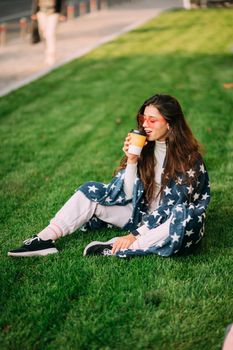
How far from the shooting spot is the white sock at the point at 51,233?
4.32 meters

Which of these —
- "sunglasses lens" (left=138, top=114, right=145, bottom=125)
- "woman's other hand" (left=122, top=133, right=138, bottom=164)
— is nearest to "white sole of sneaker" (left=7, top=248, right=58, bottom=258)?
"woman's other hand" (left=122, top=133, right=138, bottom=164)

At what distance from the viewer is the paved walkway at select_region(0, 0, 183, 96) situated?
1198cm

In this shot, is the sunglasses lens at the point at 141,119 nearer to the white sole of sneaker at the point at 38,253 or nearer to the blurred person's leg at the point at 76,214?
the blurred person's leg at the point at 76,214

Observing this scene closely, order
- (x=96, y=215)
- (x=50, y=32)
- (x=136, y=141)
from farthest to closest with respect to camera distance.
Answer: (x=50, y=32)
(x=96, y=215)
(x=136, y=141)

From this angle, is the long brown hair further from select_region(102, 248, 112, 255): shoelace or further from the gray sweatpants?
select_region(102, 248, 112, 255): shoelace

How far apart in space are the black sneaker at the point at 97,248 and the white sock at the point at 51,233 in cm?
27

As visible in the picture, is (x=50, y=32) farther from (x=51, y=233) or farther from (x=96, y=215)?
(x=51, y=233)

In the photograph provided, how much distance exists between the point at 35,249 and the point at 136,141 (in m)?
1.13

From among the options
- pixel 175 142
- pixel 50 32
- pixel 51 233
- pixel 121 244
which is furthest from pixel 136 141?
pixel 50 32

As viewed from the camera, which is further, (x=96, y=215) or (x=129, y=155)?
(x=96, y=215)

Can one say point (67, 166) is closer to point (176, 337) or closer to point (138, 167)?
point (138, 167)

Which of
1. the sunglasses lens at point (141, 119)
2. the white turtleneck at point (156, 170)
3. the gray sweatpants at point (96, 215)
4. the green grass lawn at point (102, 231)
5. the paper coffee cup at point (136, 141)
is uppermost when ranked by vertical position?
the sunglasses lens at point (141, 119)

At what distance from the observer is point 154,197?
175 inches

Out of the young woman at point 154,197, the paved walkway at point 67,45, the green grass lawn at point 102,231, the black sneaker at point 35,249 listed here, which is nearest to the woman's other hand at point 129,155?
the young woman at point 154,197
